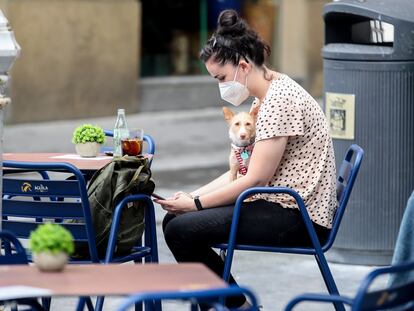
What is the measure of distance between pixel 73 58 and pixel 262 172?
906 centimetres

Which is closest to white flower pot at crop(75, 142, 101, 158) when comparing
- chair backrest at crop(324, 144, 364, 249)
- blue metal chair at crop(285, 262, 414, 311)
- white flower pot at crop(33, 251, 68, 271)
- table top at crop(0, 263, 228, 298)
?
chair backrest at crop(324, 144, 364, 249)

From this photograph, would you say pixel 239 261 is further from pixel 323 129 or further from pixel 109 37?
pixel 109 37

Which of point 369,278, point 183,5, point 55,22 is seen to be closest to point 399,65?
point 369,278

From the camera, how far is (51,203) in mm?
4906

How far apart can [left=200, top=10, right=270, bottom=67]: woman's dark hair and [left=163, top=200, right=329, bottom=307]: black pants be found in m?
0.65

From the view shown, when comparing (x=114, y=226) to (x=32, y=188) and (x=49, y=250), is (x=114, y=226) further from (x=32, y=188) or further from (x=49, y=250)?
(x=49, y=250)

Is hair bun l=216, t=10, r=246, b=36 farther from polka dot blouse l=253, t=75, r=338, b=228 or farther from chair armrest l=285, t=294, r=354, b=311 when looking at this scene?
chair armrest l=285, t=294, r=354, b=311

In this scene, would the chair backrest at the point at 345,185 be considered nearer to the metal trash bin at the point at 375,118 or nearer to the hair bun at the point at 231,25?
the hair bun at the point at 231,25

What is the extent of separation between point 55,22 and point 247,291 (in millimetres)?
10567

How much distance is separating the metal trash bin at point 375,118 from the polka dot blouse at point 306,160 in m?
1.67

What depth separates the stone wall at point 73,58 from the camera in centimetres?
1323

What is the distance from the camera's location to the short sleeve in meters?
4.94

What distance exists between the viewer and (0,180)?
4738 millimetres

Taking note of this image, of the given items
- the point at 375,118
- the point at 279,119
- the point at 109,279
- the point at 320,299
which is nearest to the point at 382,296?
the point at 320,299
